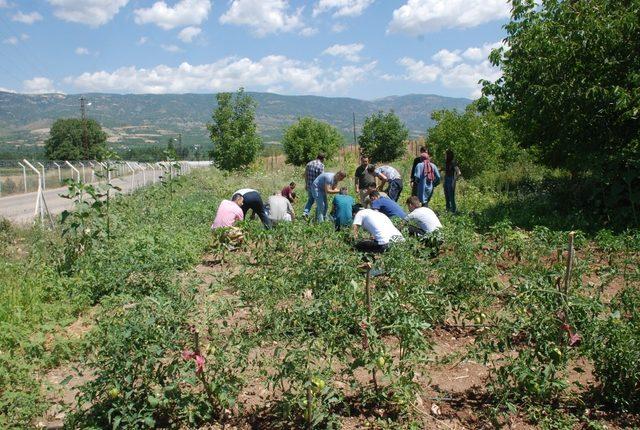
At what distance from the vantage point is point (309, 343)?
112 inches

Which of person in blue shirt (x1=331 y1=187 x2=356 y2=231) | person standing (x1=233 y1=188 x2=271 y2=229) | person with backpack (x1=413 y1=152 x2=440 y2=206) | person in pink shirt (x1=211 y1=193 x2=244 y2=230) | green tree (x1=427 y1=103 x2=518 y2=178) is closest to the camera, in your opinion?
person in pink shirt (x1=211 y1=193 x2=244 y2=230)

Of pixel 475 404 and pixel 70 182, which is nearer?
pixel 475 404

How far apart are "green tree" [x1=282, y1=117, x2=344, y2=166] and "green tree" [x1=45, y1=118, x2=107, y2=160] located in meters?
27.8

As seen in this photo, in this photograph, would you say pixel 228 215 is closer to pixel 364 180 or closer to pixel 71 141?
pixel 364 180

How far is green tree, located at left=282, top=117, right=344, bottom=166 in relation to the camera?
4012 cm

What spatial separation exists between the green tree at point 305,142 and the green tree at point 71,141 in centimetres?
2779

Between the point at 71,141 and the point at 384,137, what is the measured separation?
42.1m

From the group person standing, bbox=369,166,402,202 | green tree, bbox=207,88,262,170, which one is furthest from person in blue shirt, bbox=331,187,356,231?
green tree, bbox=207,88,262,170

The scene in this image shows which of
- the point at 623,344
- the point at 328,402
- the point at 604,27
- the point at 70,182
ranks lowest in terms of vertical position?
the point at 328,402

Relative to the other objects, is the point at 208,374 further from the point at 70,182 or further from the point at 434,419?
the point at 70,182

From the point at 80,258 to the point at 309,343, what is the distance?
14.0ft

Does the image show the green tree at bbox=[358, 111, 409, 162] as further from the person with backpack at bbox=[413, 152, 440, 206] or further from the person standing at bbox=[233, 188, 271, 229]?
the person standing at bbox=[233, 188, 271, 229]

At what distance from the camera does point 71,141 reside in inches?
2448

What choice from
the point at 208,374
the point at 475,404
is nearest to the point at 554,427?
the point at 475,404
